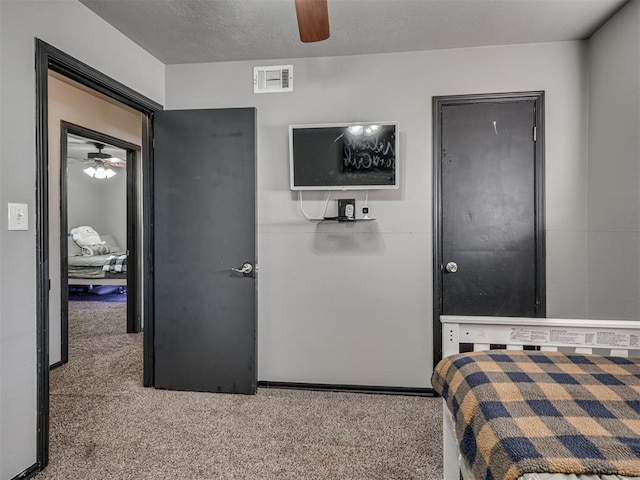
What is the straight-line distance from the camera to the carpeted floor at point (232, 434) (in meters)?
1.86

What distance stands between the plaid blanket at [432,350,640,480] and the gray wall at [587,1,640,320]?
Answer: 98cm

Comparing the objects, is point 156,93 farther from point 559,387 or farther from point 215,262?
point 559,387

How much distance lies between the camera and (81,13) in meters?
2.11

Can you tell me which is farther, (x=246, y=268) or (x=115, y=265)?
(x=115, y=265)

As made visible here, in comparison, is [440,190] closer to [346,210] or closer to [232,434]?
[346,210]

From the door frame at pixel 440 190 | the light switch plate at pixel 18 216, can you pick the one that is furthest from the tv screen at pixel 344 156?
the light switch plate at pixel 18 216

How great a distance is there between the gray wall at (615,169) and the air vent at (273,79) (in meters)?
2.12

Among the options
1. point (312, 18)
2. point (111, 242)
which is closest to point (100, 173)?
point (111, 242)

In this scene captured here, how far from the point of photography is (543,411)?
3.55ft

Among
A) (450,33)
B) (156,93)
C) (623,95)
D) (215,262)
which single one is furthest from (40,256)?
(623,95)

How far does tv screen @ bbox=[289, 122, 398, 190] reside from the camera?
2.65 m

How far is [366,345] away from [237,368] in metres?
0.98

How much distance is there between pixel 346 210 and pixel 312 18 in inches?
57.4

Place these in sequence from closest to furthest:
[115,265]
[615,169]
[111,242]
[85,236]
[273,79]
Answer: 1. [615,169]
2. [273,79]
3. [115,265]
4. [85,236]
5. [111,242]
